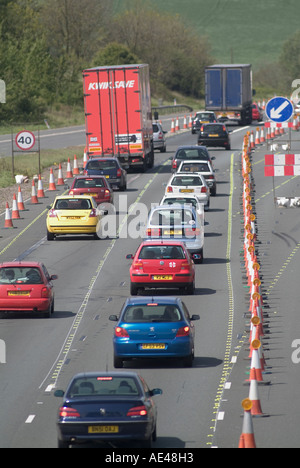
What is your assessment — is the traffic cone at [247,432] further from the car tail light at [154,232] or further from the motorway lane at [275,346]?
the car tail light at [154,232]

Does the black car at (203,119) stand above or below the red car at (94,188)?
below

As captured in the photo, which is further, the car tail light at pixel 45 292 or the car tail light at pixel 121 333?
the car tail light at pixel 45 292

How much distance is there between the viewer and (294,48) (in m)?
153

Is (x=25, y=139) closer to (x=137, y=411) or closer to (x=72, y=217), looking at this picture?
(x=72, y=217)

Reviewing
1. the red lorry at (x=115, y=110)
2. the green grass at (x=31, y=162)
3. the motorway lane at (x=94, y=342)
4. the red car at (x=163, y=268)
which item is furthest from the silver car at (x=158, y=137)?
the red car at (x=163, y=268)

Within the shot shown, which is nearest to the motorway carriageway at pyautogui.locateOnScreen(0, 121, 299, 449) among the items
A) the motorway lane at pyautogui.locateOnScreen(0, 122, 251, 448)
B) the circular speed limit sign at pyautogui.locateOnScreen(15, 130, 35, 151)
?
the motorway lane at pyautogui.locateOnScreen(0, 122, 251, 448)

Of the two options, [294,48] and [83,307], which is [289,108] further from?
[294,48]

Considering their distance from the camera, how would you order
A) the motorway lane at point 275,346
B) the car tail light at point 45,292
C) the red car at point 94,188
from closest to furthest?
the motorway lane at point 275,346
the car tail light at point 45,292
the red car at point 94,188

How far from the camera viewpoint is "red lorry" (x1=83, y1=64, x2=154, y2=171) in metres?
51.8

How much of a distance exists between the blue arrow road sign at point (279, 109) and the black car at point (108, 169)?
14.3 m

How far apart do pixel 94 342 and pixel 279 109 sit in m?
13.5

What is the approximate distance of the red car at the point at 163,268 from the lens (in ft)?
91.1

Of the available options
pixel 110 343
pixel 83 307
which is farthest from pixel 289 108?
pixel 110 343

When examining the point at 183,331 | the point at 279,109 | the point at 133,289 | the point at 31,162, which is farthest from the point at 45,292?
the point at 31,162
